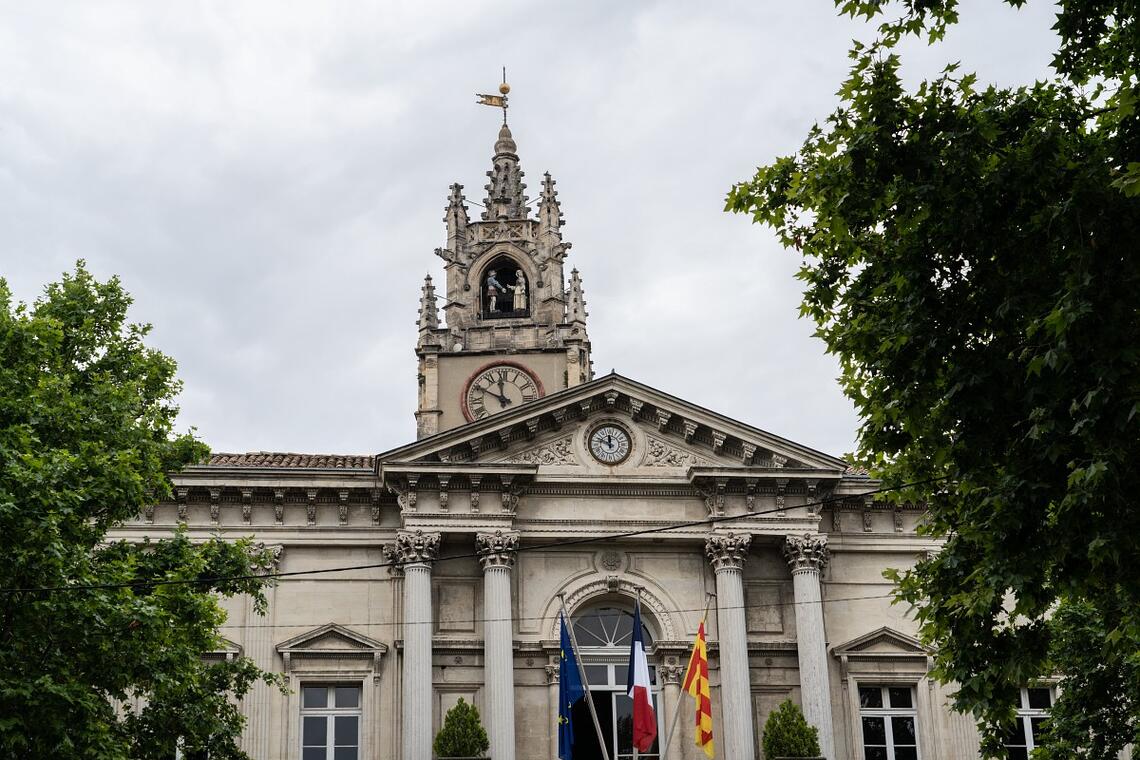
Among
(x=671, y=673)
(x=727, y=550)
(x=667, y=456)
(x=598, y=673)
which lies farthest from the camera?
(x=667, y=456)

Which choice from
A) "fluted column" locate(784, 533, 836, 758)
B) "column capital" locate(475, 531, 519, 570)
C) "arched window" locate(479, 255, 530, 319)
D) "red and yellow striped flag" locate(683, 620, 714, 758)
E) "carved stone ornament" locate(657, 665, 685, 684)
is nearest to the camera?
"red and yellow striped flag" locate(683, 620, 714, 758)

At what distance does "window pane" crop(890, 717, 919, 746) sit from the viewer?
33000 millimetres

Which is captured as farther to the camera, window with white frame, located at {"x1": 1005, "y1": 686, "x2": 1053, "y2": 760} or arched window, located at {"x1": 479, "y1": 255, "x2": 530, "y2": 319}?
arched window, located at {"x1": 479, "y1": 255, "x2": 530, "y2": 319}

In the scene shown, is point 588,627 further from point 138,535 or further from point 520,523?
point 138,535

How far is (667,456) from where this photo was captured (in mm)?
34156

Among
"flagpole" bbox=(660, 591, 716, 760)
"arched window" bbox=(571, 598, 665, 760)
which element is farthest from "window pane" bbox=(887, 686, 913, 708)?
"arched window" bbox=(571, 598, 665, 760)

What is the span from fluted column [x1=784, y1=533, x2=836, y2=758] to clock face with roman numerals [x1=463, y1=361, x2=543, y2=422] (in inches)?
996

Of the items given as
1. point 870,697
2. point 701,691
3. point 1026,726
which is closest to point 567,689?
point 701,691

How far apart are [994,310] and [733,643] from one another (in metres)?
16.2

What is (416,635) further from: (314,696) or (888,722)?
(888,722)

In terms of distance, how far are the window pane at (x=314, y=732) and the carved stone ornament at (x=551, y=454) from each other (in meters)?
7.08

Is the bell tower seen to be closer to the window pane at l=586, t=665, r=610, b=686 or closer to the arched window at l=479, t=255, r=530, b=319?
the arched window at l=479, t=255, r=530, b=319

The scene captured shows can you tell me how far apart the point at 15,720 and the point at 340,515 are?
1296cm

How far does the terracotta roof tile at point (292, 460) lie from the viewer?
112 feet
